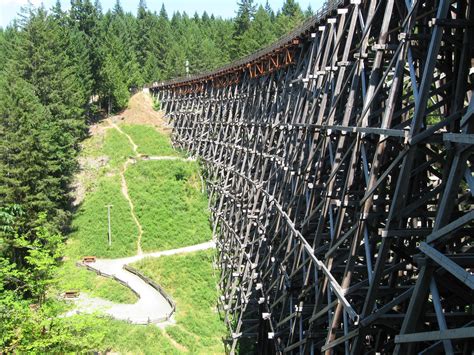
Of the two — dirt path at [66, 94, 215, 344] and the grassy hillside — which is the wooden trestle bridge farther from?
dirt path at [66, 94, 215, 344]

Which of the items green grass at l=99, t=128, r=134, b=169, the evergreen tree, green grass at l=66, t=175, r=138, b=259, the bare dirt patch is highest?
the evergreen tree

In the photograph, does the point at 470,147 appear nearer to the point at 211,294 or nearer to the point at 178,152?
the point at 211,294

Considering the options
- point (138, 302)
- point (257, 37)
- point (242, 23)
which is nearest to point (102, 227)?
point (138, 302)

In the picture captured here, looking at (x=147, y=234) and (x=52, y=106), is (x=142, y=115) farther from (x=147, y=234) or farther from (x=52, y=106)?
(x=147, y=234)

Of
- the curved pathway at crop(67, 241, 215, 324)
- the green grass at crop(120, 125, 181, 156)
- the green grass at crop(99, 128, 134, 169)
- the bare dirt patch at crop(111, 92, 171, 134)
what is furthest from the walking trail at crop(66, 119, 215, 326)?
the bare dirt patch at crop(111, 92, 171, 134)

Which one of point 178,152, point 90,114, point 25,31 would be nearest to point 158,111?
point 90,114

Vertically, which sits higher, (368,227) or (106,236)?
(368,227)
